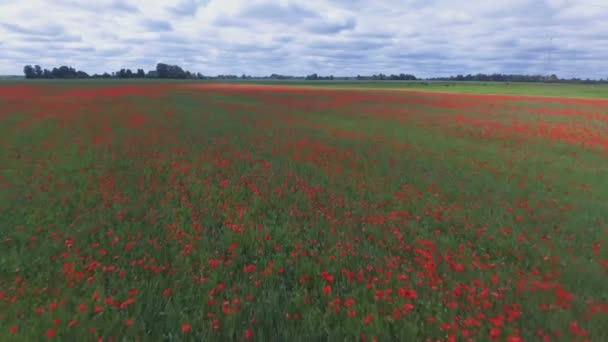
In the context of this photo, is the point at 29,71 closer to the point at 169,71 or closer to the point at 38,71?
the point at 38,71

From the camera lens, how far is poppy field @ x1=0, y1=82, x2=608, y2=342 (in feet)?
9.98

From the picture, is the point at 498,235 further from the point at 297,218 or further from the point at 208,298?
the point at 208,298

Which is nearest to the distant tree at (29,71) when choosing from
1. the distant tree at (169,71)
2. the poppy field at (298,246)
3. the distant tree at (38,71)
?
the distant tree at (38,71)

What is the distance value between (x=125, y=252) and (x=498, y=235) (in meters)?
6.39

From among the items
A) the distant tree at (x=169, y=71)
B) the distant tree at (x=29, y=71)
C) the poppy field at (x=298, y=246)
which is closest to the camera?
the poppy field at (x=298, y=246)

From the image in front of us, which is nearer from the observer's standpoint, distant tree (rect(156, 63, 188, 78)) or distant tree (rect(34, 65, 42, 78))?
distant tree (rect(34, 65, 42, 78))

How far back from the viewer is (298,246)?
4.47 metres

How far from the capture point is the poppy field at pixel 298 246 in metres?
3.04

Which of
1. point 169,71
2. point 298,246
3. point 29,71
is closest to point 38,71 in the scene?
point 29,71

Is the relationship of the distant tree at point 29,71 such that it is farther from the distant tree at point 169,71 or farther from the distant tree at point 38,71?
the distant tree at point 169,71

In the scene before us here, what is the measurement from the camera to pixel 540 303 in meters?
3.32

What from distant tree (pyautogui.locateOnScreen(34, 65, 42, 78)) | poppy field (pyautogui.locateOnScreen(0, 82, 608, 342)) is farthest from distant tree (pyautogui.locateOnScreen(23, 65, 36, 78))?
poppy field (pyautogui.locateOnScreen(0, 82, 608, 342))

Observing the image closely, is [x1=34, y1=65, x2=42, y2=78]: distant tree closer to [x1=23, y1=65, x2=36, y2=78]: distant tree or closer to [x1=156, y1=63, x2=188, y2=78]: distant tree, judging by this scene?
[x1=23, y1=65, x2=36, y2=78]: distant tree

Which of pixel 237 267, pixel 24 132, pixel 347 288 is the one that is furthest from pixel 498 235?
pixel 24 132
